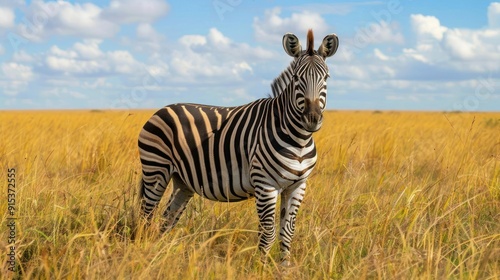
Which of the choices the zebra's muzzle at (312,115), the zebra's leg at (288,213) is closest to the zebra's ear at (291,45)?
the zebra's muzzle at (312,115)

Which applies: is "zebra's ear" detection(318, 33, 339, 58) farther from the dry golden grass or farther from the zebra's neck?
the dry golden grass

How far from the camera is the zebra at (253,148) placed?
369 cm

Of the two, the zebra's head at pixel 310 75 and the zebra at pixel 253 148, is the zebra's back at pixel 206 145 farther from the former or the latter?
the zebra's head at pixel 310 75

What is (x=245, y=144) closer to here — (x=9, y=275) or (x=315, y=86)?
(x=315, y=86)

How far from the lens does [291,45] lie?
12.6 ft

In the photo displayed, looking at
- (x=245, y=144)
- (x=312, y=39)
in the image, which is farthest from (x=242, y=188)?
(x=312, y=39)

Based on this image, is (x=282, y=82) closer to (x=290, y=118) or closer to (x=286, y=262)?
(x=290, y=118)

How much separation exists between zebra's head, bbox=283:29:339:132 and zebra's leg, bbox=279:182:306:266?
1.84 feet

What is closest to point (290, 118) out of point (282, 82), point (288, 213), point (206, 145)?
point (282, 82)

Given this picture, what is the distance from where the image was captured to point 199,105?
4.80m

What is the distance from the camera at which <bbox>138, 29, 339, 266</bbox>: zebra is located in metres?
3.69

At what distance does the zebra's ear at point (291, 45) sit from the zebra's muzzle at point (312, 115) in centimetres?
51

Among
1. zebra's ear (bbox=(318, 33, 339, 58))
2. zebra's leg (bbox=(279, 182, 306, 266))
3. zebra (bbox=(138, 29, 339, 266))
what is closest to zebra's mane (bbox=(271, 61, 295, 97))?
zebra (bbox=(138, 29, 339, 266))

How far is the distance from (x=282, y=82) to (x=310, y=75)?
2.06ft
